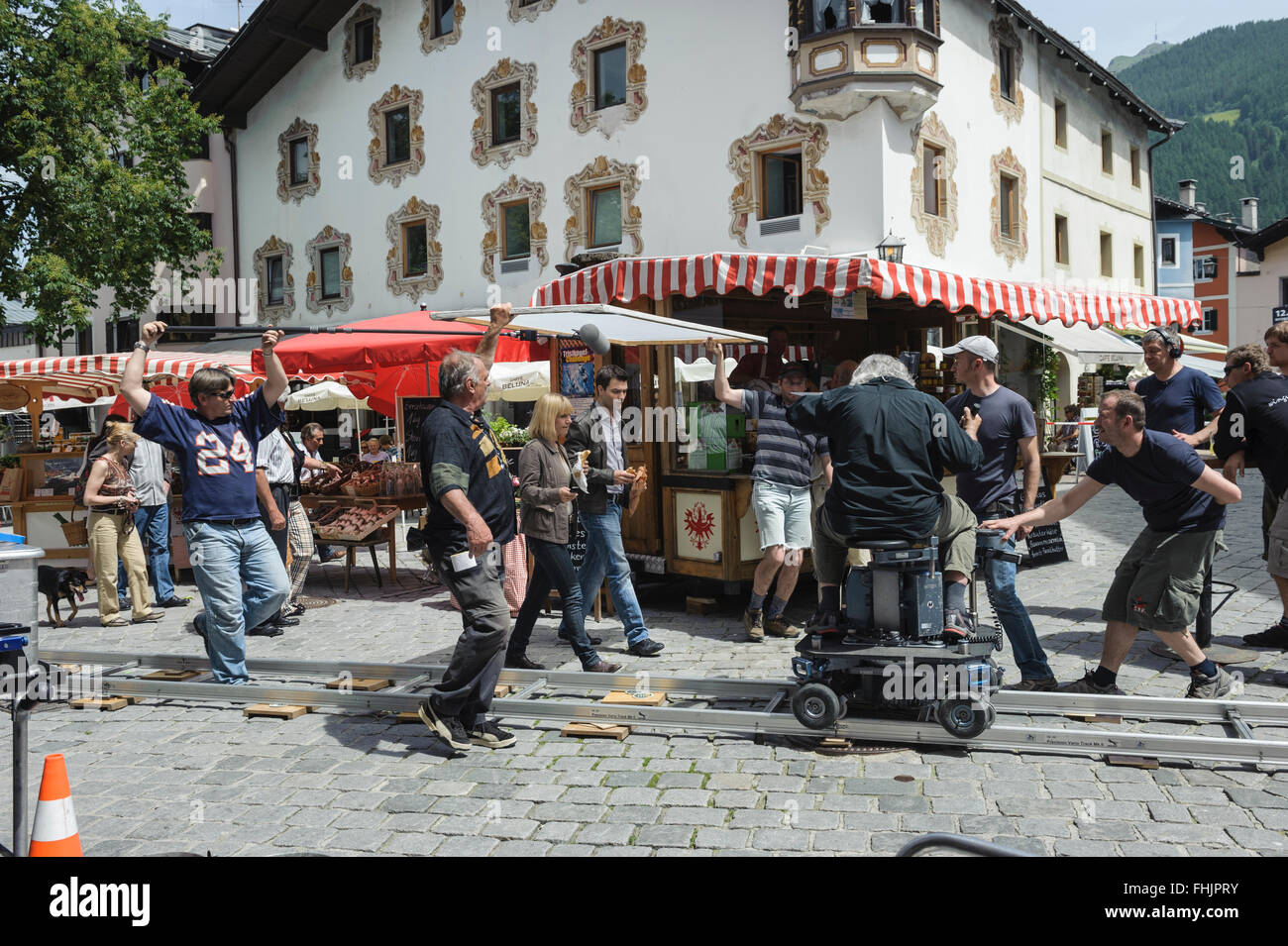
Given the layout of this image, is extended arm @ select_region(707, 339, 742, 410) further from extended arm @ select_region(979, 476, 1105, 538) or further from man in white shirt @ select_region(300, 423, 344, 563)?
man in white shirt @ select_region(300, 423, 344, 563)

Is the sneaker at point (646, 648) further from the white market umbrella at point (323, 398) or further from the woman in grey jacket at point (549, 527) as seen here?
the white market umbrella at point (323, 398)

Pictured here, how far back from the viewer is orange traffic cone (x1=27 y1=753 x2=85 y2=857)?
3160mm

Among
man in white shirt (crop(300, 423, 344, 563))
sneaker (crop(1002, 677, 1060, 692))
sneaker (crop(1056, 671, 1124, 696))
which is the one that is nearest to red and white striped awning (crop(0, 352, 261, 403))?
man in white shirt (crop(300, 423, 344, 563))

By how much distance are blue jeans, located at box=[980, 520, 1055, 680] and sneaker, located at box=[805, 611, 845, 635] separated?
999 millimetres

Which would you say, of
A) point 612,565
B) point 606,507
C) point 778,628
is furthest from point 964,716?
point 778,628

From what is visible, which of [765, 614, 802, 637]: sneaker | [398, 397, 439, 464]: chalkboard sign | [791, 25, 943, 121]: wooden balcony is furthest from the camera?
[398, 397, 439, 464]: chalkboard sign

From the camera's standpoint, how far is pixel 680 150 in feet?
65.1

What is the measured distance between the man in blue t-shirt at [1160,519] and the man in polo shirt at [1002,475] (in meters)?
0.41

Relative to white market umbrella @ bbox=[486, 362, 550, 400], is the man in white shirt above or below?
below

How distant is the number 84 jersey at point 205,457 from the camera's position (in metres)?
6.39

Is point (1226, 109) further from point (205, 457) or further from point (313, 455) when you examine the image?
point (205, 457)
